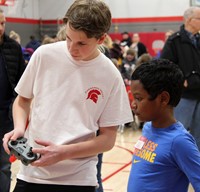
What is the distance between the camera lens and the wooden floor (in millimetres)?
4781

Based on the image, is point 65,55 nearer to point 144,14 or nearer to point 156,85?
point 156,85

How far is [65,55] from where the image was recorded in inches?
72.9

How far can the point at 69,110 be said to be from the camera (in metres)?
1.82

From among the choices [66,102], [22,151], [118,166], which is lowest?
[118,166]

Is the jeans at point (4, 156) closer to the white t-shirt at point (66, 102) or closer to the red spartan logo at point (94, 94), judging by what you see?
the white t-shirt at point (66, 102)

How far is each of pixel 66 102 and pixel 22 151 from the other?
296mm

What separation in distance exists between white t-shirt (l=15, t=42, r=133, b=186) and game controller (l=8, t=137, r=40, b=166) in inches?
5.3

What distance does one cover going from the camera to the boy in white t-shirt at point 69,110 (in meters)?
1.81

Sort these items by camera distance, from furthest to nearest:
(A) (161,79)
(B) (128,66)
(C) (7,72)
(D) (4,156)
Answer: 1. (B) (128,66)
2. (D) (4,156)
3. (C) (7,72)
4. (A) (161,79)

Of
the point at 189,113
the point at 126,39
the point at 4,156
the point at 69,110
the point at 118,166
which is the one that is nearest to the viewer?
the point at 69,110

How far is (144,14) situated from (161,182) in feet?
45.3

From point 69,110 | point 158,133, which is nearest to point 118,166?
point 158,133

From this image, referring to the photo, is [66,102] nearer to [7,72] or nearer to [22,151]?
[22,151]

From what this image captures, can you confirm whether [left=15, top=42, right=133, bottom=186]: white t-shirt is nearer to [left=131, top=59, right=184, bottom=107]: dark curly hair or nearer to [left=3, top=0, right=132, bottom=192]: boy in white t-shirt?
[left=3, top=0, right=132, bottom=192]: boy in white t-shirt
